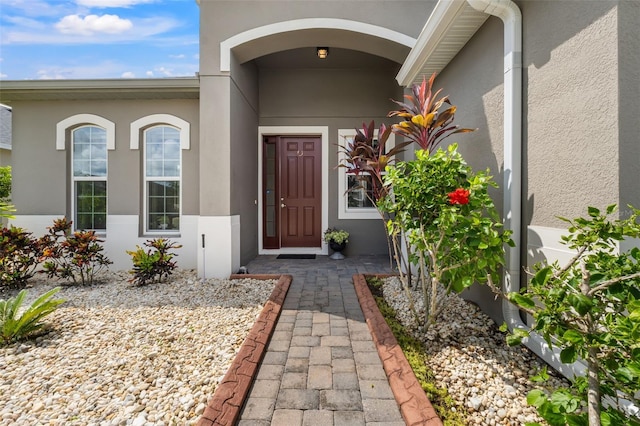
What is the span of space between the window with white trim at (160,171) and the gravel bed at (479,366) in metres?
4.30

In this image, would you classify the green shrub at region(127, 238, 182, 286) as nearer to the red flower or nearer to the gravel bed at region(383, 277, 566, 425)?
the gravel bed at region(383, 277, 566, 425)

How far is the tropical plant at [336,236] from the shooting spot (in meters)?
5.81

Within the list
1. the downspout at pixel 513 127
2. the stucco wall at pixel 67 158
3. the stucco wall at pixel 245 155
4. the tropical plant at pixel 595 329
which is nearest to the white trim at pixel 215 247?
the stucco wall at pixel 245 155

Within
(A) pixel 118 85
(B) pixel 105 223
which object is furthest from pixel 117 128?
(B) pixel 105 223

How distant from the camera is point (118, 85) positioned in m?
4.89

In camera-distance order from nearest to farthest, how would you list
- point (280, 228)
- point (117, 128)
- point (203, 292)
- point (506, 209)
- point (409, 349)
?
point (409, 349)
point (506, 209)
point (203, 292)
point (117, 128)
point (280, 228)

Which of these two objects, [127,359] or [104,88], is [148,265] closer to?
[127,359]

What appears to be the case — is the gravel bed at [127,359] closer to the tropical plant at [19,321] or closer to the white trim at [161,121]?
the tropical plant at [19,321]

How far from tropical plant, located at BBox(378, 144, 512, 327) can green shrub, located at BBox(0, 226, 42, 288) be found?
4.70 meters

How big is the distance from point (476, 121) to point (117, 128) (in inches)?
212

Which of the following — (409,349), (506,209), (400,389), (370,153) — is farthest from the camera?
(370,153)

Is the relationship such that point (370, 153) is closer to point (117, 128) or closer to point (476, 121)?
point (476, 121)

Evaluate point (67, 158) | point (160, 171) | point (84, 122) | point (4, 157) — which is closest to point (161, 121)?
point (160, 171)

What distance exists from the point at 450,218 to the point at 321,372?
1342 mm
